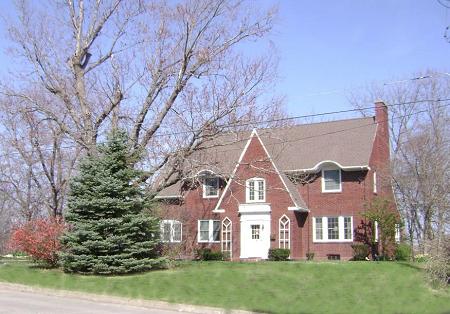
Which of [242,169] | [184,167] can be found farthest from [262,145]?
[184,167]

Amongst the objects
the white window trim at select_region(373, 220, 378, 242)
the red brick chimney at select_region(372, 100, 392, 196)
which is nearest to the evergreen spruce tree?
the white window trim at select_region(373, 220, 378, 242)

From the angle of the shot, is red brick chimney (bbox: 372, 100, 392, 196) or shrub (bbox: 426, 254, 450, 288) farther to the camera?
red brick chimney (bbox: 372, 100, 392, 196)

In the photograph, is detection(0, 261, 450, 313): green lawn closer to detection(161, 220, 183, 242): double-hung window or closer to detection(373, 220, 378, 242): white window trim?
detection(161, 220, 183, 242): double-hung window

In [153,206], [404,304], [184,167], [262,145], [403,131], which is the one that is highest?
[403,131]

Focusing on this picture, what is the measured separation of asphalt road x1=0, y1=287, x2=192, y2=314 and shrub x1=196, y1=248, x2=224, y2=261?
15647 millimetres

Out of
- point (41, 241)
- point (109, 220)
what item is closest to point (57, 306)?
point (109, 220)

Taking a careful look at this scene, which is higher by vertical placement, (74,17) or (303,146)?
(74,17)

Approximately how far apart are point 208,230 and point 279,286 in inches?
779

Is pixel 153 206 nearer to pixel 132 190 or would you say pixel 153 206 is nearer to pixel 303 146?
pixel 132 190

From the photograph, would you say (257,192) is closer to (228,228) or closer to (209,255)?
(228,228)

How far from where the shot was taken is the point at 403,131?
160 feet

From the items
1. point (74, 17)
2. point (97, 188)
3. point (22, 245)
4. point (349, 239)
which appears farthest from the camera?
point (349, 239)

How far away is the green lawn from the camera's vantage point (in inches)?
647

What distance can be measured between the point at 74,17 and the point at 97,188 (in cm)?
1007
